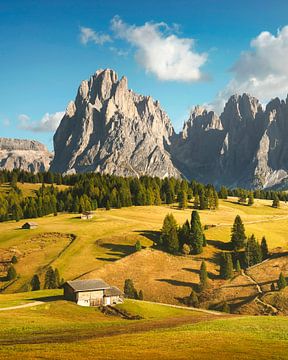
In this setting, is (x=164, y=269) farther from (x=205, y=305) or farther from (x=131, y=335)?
(x=131, y=335)

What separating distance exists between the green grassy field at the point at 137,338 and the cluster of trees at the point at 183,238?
45.7 meters

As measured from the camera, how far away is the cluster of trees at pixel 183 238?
101562 millimetres

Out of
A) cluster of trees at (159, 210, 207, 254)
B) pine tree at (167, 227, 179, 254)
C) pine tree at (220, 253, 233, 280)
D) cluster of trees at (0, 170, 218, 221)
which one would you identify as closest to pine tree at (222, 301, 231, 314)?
pine tree at (220, 253, 233, 280)

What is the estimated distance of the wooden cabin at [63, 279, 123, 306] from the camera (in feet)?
214

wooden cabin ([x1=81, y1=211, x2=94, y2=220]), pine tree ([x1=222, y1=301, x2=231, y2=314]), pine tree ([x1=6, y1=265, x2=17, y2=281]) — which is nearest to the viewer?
pine tree ([x1=222, y1=301, x2=231, y2=314])

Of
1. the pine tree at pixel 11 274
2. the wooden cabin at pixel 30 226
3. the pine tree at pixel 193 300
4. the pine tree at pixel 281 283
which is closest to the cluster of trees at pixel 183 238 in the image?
the pine tree at pixel 193 300

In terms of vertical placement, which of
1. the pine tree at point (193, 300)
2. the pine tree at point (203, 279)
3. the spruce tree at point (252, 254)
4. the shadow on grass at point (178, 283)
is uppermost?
the spruce tree at point (252, 254)

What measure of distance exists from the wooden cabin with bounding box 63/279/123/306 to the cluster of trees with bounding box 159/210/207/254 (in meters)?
36.2

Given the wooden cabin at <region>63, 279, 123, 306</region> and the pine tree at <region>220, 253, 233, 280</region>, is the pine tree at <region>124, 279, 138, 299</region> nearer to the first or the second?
the wooden cabin at <region>63, 279, 123, 306</region>

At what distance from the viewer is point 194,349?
31750 mm

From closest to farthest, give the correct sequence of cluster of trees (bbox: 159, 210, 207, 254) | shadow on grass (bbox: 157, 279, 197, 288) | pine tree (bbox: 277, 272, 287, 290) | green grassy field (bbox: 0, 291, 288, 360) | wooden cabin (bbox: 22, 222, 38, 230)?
green grassy field (bbox: 0, 291, 288, 360) → pine tree (bbox: 277, 272, 287, 290) → shadow on grass (bbox: 157, 279, 197, 288) → cluster of trees (bbox: 159, 210, 207, 254) → wooden cabin (bbox: 22, 222, 38, 230)

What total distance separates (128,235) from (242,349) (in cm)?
7984

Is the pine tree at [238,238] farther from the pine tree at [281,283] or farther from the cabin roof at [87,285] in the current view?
the cabin roof at [87,285]

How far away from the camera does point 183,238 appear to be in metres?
105
